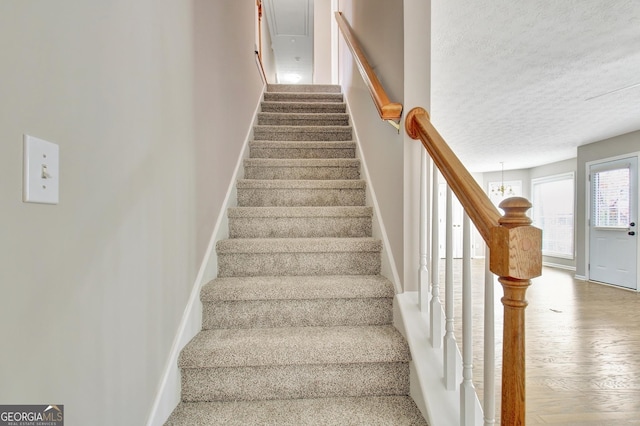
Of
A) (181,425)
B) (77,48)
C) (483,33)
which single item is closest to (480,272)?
(483,33)

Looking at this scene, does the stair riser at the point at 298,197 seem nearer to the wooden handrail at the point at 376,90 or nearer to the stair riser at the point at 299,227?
the stair riser at the point at 299,227

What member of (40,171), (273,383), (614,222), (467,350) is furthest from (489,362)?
(614,222)

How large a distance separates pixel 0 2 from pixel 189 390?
4.10ft

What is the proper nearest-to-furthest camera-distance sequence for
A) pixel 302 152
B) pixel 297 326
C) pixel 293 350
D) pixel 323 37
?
1. pixel 293 350
2. pixel 297 326
3. pixel 302 152
4. pixel 323 37

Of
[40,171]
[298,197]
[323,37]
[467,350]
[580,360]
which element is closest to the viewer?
[40,171]

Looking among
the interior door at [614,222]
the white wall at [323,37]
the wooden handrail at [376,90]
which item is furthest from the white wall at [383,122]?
the interior door at [614,222]

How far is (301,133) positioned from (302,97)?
0.94 meters

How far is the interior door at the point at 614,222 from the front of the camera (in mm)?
4703

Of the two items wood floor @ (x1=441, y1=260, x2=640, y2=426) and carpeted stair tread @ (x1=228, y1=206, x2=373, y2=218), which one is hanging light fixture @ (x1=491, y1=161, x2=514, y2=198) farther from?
carpeted stair tread @ (x1=228, y1=206, x2=373, y2=218)

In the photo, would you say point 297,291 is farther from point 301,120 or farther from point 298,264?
point 301,120

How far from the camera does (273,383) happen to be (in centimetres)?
117

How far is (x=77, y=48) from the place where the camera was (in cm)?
70

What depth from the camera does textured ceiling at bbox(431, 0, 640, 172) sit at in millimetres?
2176

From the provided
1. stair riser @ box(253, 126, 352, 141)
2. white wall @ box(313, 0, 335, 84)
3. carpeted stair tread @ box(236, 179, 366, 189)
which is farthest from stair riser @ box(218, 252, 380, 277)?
white wall @ box(313, 0, 335, 84)
